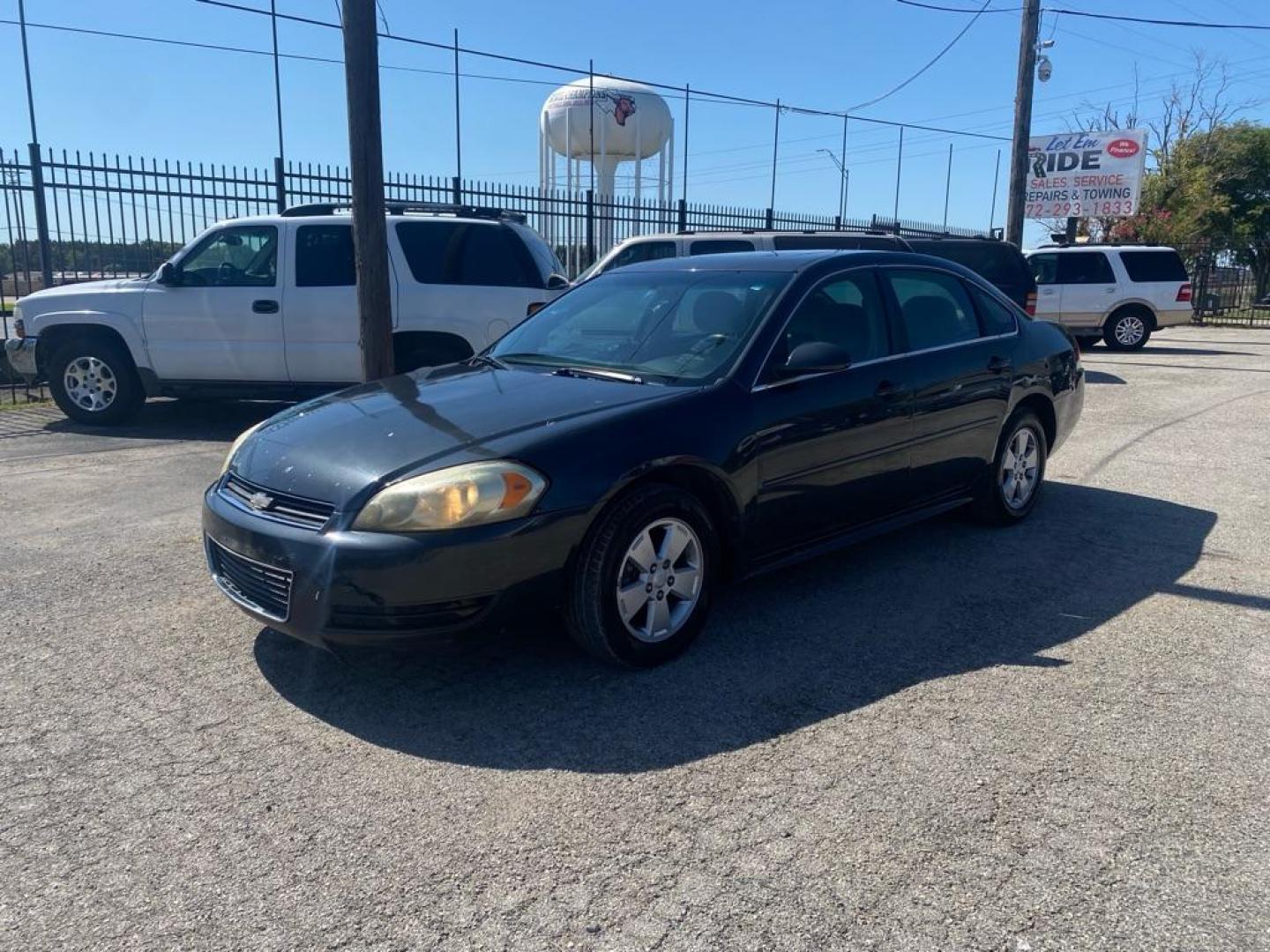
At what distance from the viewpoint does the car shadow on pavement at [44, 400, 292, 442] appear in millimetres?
9031

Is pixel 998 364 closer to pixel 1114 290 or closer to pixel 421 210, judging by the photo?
pixel 421 210

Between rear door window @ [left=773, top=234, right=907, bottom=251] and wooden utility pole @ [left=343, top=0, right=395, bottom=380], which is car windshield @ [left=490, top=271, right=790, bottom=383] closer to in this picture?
wooden utility pole @ [left=343, top=0, right=395, bottom=380]

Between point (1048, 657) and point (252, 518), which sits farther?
point (1048, 657)

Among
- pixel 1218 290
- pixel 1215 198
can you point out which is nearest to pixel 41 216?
pixel 1218 290

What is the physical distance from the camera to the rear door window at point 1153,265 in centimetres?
1784

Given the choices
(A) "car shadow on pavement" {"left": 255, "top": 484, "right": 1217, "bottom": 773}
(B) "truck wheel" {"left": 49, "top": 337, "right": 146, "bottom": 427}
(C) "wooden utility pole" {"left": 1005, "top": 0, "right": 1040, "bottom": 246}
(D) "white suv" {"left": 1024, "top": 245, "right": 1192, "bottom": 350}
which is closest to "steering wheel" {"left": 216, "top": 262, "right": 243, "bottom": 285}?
(B) "truck wheel" {"left": 49, "top": 337, "right": 146, "bottom": 427}

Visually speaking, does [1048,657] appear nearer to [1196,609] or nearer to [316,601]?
[1196,609]

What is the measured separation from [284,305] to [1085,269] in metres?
14.8

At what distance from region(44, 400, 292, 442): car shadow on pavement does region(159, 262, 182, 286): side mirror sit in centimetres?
133

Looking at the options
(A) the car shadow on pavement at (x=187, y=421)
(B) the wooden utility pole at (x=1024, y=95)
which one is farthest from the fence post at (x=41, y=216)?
(B) the wooden utility pole at (x=1024, y=95)

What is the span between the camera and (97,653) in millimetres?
3998

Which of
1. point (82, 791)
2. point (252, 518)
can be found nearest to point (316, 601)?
point (252, 518)

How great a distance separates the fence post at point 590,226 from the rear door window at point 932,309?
10783 mm

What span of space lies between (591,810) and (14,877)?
4.95ft
